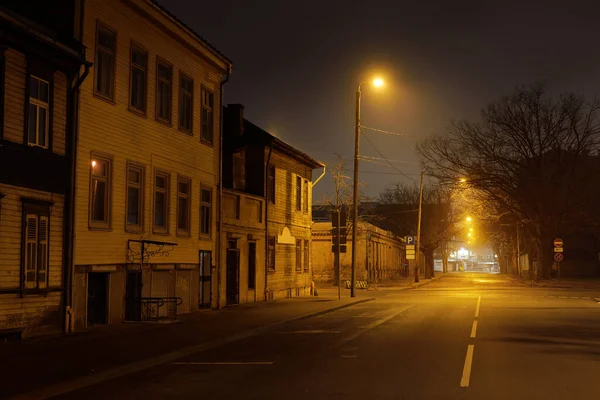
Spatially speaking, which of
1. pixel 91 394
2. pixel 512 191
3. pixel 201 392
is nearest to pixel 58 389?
pixel 91 394

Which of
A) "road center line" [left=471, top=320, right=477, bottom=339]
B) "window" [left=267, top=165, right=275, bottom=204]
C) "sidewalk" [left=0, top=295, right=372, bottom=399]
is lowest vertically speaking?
"sidewalk" [left=0, top=295, right=372, bottom=399]

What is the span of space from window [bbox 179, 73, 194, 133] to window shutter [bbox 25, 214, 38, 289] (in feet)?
27.2

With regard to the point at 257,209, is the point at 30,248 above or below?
below

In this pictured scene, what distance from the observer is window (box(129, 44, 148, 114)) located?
20.7 m

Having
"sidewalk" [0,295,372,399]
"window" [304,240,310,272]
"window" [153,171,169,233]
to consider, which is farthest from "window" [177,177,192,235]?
"window" [304,240,310,272]

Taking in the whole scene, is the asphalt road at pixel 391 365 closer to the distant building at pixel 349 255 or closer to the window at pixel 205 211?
the window at pixel 205 211

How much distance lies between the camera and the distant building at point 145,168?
60.8 ft

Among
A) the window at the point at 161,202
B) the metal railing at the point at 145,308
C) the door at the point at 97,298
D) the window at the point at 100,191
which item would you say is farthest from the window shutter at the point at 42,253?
the window at the point at 161,202

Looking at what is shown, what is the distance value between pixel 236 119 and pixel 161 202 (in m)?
8.75

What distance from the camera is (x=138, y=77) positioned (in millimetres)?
21203

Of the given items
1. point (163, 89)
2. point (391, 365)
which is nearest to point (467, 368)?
point (391, 365)

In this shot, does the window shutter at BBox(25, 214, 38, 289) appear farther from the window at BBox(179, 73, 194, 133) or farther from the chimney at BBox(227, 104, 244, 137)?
the chimney at BBox(227, 104, 244, 137)

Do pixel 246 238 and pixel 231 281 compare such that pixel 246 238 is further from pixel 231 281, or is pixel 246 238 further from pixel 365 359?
pixel 365 359

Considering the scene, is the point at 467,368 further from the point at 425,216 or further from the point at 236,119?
the point at 425,216
